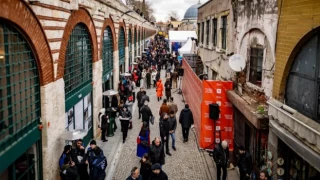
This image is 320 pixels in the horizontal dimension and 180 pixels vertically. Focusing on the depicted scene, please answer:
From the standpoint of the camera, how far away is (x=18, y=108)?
280 inches

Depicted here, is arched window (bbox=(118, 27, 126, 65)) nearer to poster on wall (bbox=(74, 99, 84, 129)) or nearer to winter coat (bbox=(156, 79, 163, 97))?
winter coat (bbox=(156, 79, 163, 97))

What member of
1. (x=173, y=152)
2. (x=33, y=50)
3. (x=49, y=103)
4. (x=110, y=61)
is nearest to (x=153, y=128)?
(x=173, y=152)

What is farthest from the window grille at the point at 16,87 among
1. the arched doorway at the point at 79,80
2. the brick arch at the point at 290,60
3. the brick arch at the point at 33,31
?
the brick arch at the point at 290,60

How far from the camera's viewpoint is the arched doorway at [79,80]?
424 inches

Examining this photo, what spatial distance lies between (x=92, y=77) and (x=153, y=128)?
378cm

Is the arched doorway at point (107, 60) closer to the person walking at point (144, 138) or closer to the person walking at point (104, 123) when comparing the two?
the person walking at point (104, 123)

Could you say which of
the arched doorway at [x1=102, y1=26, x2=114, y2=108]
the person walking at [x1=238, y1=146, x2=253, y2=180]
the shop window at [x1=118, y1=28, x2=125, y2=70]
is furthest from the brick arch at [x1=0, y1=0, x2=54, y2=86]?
the shop window at [x1=118, y1=28, x2=125, y2=70]

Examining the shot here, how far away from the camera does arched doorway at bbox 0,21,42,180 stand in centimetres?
648

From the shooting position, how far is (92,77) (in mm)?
13820

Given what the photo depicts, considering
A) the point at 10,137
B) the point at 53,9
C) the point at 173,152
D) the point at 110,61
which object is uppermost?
the point at 53,9

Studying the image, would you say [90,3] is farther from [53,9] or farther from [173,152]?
[173,152]

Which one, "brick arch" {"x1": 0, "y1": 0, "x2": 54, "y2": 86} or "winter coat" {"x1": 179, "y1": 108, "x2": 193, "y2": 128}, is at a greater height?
"brick arch" {"x1": 0, "y1": 0, "x2": 54, "y2": 86}

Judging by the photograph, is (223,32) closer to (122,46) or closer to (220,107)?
(220,107)

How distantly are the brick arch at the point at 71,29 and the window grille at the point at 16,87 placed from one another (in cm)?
156
